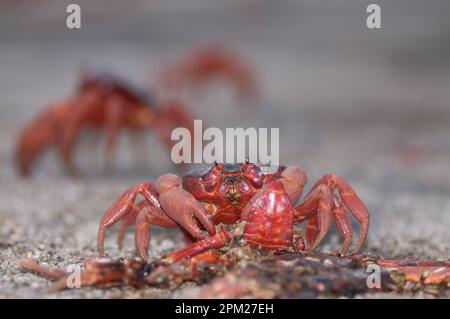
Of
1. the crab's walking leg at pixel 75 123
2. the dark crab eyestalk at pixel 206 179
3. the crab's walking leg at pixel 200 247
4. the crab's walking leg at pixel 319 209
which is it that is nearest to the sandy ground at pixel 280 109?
the crab's walking leg at pixel 200 247

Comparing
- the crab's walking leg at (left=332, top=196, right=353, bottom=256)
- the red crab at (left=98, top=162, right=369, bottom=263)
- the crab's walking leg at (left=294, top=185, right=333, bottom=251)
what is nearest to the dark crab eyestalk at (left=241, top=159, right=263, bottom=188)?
the red crab at (left=98, top=162, right=369, bottom=263)

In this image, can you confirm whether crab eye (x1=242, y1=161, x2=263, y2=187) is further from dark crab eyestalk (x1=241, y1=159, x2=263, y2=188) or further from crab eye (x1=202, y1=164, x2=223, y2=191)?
crab eye (x1=202, y1=164, x2=223, y2=191)

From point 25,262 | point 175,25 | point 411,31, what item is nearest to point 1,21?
point 175,25

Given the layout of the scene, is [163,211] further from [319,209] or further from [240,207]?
[319,209]

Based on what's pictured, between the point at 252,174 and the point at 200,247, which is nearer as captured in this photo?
the point at 200,247

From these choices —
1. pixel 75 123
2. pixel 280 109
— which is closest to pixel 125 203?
pixel 75 123

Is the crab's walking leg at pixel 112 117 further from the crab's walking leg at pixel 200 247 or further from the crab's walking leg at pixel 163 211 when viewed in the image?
the crab's walking leg at pixel 200 247

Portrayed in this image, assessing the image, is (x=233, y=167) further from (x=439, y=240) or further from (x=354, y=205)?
(x=439, y=240)

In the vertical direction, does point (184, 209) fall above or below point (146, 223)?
above
